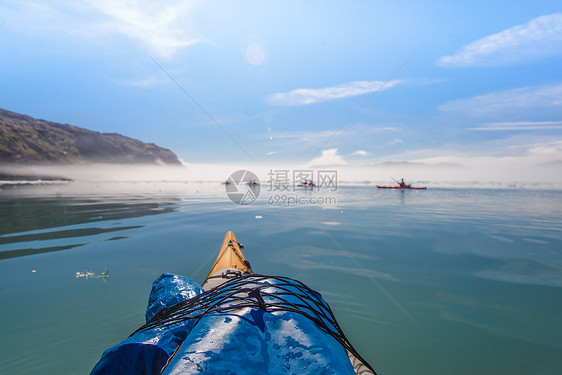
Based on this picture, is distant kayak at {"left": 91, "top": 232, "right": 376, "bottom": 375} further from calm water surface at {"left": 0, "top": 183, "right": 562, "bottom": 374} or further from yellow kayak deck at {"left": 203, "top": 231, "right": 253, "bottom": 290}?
yellow kayak deck at {"left": 203, "top": 231, "right": 253, "bottom": 290}

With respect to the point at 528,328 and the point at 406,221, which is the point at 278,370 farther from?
the point at 406,221

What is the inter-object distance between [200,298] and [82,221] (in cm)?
1226

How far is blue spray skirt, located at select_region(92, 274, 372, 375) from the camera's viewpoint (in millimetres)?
1715

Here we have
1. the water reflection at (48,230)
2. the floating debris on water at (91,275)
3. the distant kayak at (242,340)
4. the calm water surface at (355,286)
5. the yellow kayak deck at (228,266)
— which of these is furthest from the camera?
the water reflection at (48,230)

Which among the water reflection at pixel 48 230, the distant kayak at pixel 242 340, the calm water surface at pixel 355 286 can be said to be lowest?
the calm water surface at pixel 355 286

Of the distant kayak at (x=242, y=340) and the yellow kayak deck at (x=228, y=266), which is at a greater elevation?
the distant kayak at (x=242, y=340)

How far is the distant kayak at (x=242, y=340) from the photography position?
171cm

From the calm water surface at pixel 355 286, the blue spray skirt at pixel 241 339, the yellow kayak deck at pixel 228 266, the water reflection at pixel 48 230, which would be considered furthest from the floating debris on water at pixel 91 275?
the blue spray skirt at pixel 241 339

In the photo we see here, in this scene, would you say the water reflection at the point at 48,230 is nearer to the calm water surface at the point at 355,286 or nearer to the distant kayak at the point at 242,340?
the calm water surface at the point at 355,286

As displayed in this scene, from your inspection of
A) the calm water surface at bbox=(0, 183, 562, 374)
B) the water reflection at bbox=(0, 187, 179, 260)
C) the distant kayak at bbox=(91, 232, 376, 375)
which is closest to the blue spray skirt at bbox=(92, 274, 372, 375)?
the distant kayak at bbox=(91, 232, 376, 375)

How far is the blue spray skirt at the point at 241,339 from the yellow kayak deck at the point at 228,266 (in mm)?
2358

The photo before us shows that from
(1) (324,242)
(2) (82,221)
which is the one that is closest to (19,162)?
(2) (82,221)

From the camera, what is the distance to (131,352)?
2.21 m

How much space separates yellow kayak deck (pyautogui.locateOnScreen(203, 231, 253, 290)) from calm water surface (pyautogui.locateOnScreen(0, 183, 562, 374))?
0.54 m
